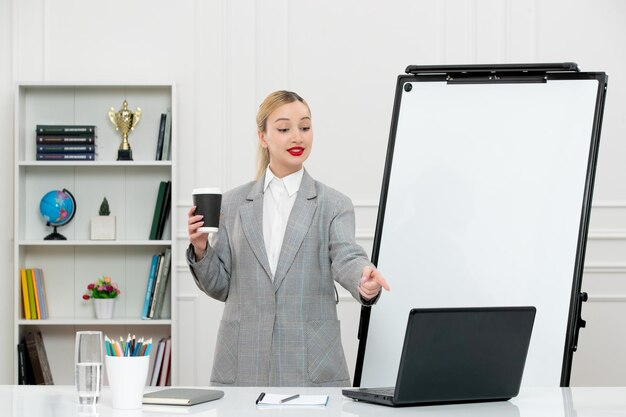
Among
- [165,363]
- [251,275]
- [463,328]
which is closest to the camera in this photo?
[463,328]

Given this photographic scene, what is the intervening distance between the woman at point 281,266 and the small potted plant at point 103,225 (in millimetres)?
1547

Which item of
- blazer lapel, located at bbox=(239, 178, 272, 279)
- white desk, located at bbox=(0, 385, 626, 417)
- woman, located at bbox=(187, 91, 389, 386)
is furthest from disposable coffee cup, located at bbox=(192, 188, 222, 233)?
white desk, located at bbox=(0, 385, 626, 417)

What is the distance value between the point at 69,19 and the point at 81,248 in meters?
1.15

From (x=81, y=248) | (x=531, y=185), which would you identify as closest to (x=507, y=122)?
(x=531, y=185)

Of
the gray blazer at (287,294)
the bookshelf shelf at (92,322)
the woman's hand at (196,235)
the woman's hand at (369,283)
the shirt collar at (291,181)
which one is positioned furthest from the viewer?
the bookshelf shelf at (92,322)

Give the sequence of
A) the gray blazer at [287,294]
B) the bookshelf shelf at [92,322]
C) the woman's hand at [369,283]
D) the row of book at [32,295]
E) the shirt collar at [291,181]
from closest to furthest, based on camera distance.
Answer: the woman's hand at [369,283] → the gray blazer at [287,294] → the shirt collar at [291,181] → the bookshelf shelf at [92,322] → the row of book at [32,295]

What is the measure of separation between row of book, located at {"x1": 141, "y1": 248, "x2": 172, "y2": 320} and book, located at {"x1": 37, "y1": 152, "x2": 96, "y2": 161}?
0.57 m

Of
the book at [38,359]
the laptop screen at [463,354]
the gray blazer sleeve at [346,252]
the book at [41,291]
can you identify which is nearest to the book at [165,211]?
the book at [41,291]

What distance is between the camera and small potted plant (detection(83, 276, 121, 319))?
405 cm

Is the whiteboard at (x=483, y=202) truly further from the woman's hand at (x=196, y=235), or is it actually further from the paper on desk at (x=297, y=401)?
the paper on desk at (x=297, y=401)

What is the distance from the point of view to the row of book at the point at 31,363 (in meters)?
3.96

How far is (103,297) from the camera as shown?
13.3 ft

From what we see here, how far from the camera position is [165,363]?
4.03 metres

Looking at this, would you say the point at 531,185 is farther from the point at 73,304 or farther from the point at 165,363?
the point at 73,304
